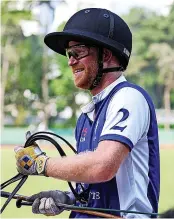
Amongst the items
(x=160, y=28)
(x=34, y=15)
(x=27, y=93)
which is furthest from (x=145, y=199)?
(x=160, y=28)

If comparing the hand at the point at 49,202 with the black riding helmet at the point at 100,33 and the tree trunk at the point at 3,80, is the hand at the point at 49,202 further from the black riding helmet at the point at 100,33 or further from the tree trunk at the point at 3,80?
the tree trunk at the point at 3,80

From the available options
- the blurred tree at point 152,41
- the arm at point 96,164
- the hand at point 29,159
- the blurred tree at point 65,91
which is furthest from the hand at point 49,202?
the blurred tree at point 152,41

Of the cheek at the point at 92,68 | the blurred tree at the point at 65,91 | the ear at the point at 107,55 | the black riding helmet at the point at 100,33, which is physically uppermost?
the black riding helmet at the point at 100,33

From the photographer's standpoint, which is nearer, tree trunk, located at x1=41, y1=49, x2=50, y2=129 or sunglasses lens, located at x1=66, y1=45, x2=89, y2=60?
sunglasses lens, located at x1=66, y1=45, x2=89, y2=60

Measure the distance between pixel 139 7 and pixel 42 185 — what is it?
1614 inches

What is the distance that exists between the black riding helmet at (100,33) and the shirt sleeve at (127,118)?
0.25 meters

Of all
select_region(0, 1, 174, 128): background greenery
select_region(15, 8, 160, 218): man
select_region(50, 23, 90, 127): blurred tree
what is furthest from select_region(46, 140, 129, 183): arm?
select_region(50, 23, 90, 127): blurred tree

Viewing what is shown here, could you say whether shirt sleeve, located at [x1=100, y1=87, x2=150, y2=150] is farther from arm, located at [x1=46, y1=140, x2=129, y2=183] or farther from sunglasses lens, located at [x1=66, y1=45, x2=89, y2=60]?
sunglasses lens, located at [x1=66, y1=45, x2=89, y2=60]

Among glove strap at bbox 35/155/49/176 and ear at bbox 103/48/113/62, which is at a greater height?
ear at bbox 103/48/113/62

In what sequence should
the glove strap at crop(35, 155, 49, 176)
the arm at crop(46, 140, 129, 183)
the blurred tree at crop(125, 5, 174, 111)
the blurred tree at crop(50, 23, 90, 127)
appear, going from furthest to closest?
the blurred tree at crop(125, 5, 174, 111) < the blurred tree at crop(50, 23, 90, 127) < the glove strap at crop(35, 155, 49, 176) < the arm at crop(46, 140, 129, 183)

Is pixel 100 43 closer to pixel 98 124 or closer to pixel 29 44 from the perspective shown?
pixel 98 124

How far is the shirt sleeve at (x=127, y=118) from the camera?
7.34 ft

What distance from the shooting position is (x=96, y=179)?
2.21 metres

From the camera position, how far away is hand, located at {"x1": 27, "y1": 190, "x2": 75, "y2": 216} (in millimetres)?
2498
